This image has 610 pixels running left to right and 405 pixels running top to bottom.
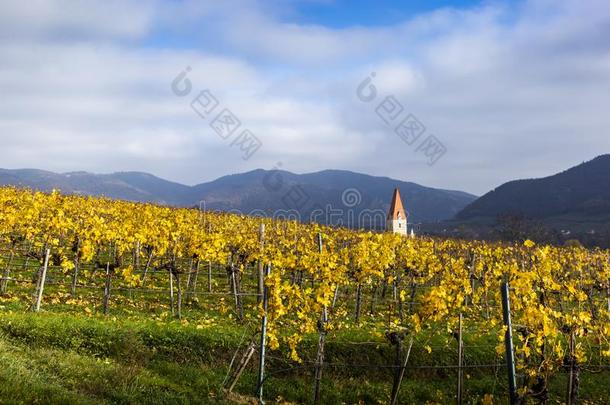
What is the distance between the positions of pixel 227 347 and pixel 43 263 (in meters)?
8.03

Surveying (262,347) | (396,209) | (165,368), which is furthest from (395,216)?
(262,347)

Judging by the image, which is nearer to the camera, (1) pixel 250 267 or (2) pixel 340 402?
(2) pixel 340 402

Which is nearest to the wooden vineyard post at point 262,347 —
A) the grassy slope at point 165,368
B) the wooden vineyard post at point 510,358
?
the grassy slope at point 165,368

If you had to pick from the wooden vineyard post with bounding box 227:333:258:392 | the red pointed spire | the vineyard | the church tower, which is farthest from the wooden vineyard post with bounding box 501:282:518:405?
the red pointed spire

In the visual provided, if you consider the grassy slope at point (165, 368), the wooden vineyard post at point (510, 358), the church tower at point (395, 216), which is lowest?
the grassy slope at point (165, 368)

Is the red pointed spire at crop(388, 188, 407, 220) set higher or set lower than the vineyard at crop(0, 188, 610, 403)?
higher

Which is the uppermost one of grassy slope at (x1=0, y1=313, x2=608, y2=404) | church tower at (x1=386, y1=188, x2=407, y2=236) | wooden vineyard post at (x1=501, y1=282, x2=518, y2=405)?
church tower at (x1=386, y1=188, x2=407, y2=236)

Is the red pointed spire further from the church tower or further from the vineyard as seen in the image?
the vineyard

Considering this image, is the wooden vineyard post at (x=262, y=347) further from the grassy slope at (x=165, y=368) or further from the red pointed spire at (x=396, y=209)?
the red pointed spire at (x=396, y=209)

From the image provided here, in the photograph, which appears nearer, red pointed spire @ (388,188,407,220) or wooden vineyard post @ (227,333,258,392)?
wooden vineyard post @ (227,333,258,392)

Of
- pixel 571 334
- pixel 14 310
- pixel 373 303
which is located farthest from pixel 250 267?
pixel 571 334

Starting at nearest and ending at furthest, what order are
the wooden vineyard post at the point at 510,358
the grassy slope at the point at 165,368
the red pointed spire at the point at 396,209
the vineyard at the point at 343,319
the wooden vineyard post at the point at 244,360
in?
the wooden vineyard post at the point at 510,358 → the grassy slope at the point at 165,368 → the vineyard at the point at 343,319 → the wooden vineyard post at the point at 244,360 → the red pointed spire at the point at 396,209

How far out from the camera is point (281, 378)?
13812 mm

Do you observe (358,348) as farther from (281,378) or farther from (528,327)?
(528,327)
